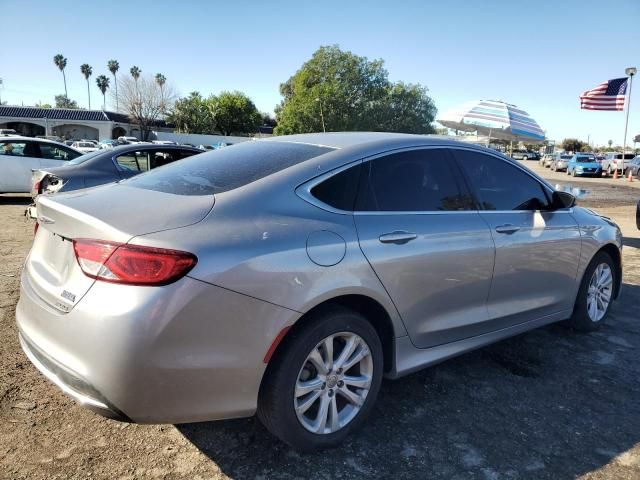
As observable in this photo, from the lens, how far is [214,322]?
212cm

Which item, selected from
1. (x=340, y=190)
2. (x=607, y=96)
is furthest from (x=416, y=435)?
(x=607, y=96)

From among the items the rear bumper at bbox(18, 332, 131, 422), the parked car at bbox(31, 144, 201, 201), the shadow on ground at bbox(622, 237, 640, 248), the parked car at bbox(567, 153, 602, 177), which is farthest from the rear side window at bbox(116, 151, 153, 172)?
the parked car at bbox(567, 153, 602, 177)

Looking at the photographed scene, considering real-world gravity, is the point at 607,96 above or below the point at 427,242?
above

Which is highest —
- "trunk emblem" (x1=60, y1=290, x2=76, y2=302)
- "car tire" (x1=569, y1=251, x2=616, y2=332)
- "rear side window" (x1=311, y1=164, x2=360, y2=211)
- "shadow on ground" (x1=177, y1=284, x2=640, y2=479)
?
"rear side window" (x1=311, y1=164, x2=360, y2=211)

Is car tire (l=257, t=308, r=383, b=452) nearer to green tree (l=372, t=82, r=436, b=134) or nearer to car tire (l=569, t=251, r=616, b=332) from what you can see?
car tire (l=569, t=251, r=616, b=332)

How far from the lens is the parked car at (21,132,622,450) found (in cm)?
206

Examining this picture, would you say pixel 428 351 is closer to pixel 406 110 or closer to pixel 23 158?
pixel 23 158

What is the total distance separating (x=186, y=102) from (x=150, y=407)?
7269cm

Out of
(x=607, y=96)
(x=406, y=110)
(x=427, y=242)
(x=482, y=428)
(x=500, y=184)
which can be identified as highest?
(x=406, y=110)

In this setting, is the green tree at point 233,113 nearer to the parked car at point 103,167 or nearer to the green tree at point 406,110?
the green tree at point 406,110

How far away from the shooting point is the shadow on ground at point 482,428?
2.51 m

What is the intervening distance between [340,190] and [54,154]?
11.5 metres

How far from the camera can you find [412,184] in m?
3.05

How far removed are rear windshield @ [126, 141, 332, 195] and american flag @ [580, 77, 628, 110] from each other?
20.7m
